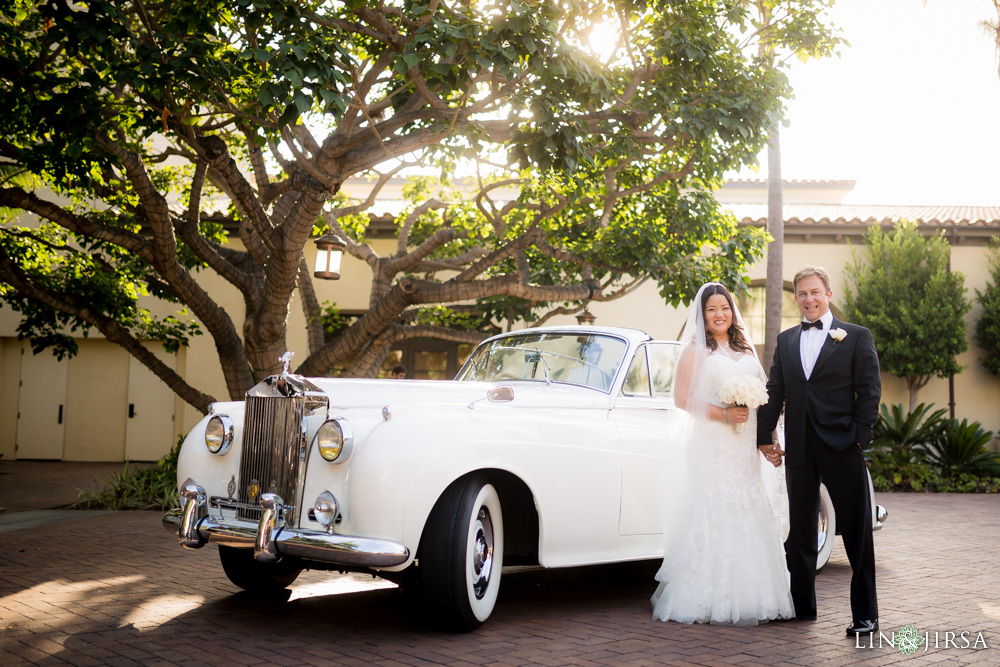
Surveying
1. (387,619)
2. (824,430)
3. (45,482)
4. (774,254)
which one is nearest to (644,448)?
(824,430)

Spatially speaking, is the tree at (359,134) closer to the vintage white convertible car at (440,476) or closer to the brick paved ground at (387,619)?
the vintage white convertible car at (440,476)

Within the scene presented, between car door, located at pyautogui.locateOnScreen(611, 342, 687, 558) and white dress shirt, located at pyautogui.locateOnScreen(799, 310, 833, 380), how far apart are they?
1.01 m

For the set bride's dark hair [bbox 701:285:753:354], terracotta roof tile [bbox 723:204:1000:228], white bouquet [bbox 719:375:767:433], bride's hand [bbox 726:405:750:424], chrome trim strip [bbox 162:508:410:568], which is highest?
terracotta roof tile [bbox 723:204:1000:228]

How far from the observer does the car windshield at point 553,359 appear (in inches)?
232

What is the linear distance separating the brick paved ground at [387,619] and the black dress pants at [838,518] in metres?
0.25

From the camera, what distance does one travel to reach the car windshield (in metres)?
5.88

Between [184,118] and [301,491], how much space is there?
17.5 ft

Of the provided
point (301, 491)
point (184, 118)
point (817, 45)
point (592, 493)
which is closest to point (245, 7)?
point (184, 118)

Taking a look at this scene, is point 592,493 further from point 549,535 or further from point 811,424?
point 811,424

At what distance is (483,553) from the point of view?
4.82m

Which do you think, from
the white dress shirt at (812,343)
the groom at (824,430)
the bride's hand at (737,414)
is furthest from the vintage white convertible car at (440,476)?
the white dress shirt at (812,343)

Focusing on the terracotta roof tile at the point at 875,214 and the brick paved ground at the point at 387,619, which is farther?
the terracotta roof tile at the point at 875,214

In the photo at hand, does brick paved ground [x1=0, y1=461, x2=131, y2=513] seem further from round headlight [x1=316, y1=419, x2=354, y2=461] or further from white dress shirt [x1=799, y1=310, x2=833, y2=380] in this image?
white dress shirt [x1=799, y1=310, x2=833, y2=380]

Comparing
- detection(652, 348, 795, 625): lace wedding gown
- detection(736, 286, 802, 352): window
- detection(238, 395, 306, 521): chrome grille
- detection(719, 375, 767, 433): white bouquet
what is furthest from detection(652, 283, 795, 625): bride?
detection(736, 286, 802, 352): window
